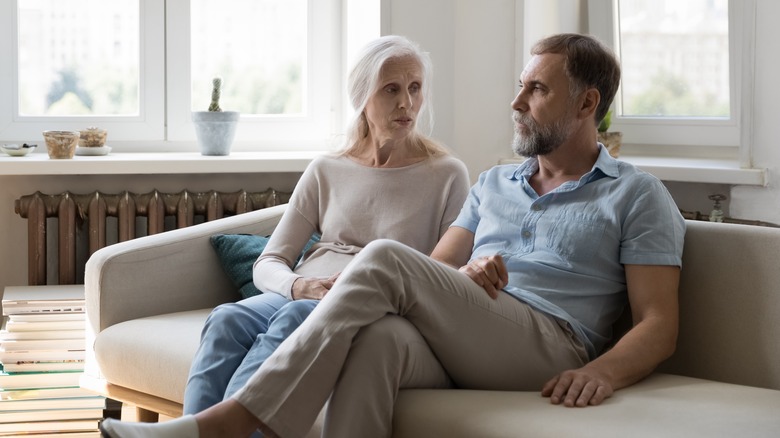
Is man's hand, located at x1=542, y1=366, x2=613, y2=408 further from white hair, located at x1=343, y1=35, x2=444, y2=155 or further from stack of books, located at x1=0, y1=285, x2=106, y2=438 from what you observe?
stack of books, located at x1=0, y1=285, x2=106, y2=438

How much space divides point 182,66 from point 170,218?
1.93ft

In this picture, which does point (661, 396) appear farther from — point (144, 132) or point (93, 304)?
point (144, 132)

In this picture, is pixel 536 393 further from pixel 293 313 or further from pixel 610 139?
pixel 610 139

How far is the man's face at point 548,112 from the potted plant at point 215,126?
162cm

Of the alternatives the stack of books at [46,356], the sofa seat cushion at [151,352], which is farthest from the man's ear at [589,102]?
the stack of books at [46,356]

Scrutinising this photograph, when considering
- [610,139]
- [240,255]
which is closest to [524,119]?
[240,255]

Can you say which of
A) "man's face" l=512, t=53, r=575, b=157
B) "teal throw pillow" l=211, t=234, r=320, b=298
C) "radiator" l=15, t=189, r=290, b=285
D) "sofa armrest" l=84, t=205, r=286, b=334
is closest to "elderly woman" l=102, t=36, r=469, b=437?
"teal throw pillow" l=211, t=234, r=320, b=298

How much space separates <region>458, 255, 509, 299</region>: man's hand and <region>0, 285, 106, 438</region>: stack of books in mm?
1542

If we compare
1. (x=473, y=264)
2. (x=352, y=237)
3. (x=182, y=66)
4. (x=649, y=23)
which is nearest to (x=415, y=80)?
(x=352, y=237)

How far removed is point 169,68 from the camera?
12.3 feet

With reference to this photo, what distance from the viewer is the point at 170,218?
362cm

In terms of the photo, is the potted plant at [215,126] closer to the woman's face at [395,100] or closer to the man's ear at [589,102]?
the woman's face at [395,100]

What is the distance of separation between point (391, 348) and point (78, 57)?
2317 mm

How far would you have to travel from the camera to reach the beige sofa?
1.73 m
